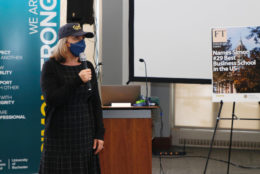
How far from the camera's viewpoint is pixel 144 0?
3.52 m

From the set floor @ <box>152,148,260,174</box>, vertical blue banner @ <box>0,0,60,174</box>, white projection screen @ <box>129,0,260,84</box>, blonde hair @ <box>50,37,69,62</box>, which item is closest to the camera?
blonde hair @ <box>50,37,69,62</box>

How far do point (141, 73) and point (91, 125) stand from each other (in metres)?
1.63

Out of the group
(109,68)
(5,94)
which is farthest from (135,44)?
(5,94)

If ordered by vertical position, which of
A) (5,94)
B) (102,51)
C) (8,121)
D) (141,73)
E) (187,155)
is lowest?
(187,155)

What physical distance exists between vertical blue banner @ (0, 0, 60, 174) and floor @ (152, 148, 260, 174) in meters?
1.64

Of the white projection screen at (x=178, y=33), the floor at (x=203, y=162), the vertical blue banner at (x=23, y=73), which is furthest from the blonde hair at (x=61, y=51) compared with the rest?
the floor at (x=203, y=162)

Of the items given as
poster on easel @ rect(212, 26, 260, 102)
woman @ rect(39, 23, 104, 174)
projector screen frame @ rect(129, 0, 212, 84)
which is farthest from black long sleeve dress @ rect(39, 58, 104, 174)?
projector screen frame @ rect(129, 0, 212, 84)

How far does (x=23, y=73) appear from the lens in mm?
3238

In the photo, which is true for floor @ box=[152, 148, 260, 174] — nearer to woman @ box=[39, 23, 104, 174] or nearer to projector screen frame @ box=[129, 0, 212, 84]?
projector screen frame @ box=[129, 0, 212, 84]

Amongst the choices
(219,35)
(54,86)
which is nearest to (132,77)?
(219,35)

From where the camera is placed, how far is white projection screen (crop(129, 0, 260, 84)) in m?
3.36

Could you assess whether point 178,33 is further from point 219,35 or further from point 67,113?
point 67,113

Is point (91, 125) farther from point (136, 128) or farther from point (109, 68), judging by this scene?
point (109, 68)

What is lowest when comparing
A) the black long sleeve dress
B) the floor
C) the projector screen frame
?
the floor
